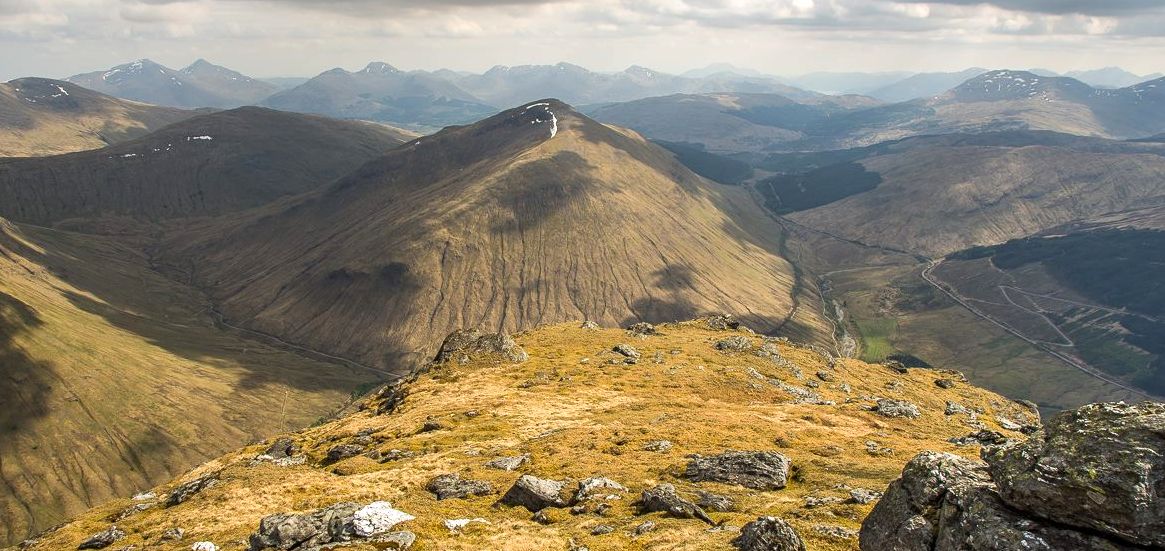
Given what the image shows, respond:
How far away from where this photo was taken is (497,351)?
123 m

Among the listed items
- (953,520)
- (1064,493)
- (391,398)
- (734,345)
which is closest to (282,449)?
(391,398)

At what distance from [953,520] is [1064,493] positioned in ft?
15.7

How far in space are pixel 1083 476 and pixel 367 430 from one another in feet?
266

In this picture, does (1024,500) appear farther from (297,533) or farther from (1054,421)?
(297,533)

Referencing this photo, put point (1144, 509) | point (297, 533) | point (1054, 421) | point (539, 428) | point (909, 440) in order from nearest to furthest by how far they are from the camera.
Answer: point (1144, 509) < point (1054, 421) < point (297, 533) < point (909, 440) < point (539, 428)

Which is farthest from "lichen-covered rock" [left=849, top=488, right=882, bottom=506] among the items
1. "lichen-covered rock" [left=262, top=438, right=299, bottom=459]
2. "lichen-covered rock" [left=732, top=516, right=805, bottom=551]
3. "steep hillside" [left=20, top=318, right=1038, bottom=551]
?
"lichen-covered rock" [left=262, top=438, right=299, bottom=459]

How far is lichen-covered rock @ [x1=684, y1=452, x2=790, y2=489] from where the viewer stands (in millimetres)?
53188

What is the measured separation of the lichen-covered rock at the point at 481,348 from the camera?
402 ft

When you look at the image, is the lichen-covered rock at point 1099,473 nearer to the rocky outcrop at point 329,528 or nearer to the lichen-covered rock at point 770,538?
the lichen-covered rock at point 770,538

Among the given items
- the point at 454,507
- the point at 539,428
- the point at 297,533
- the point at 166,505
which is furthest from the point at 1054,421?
the point at 166,505

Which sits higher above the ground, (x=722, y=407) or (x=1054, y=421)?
(x=1054, y=421)

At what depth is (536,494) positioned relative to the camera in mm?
51812

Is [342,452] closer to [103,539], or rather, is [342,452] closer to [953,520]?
[103,539]

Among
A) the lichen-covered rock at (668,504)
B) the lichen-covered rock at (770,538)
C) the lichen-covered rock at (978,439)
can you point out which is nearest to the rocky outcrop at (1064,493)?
the lichen-covered rock at (770,538)
